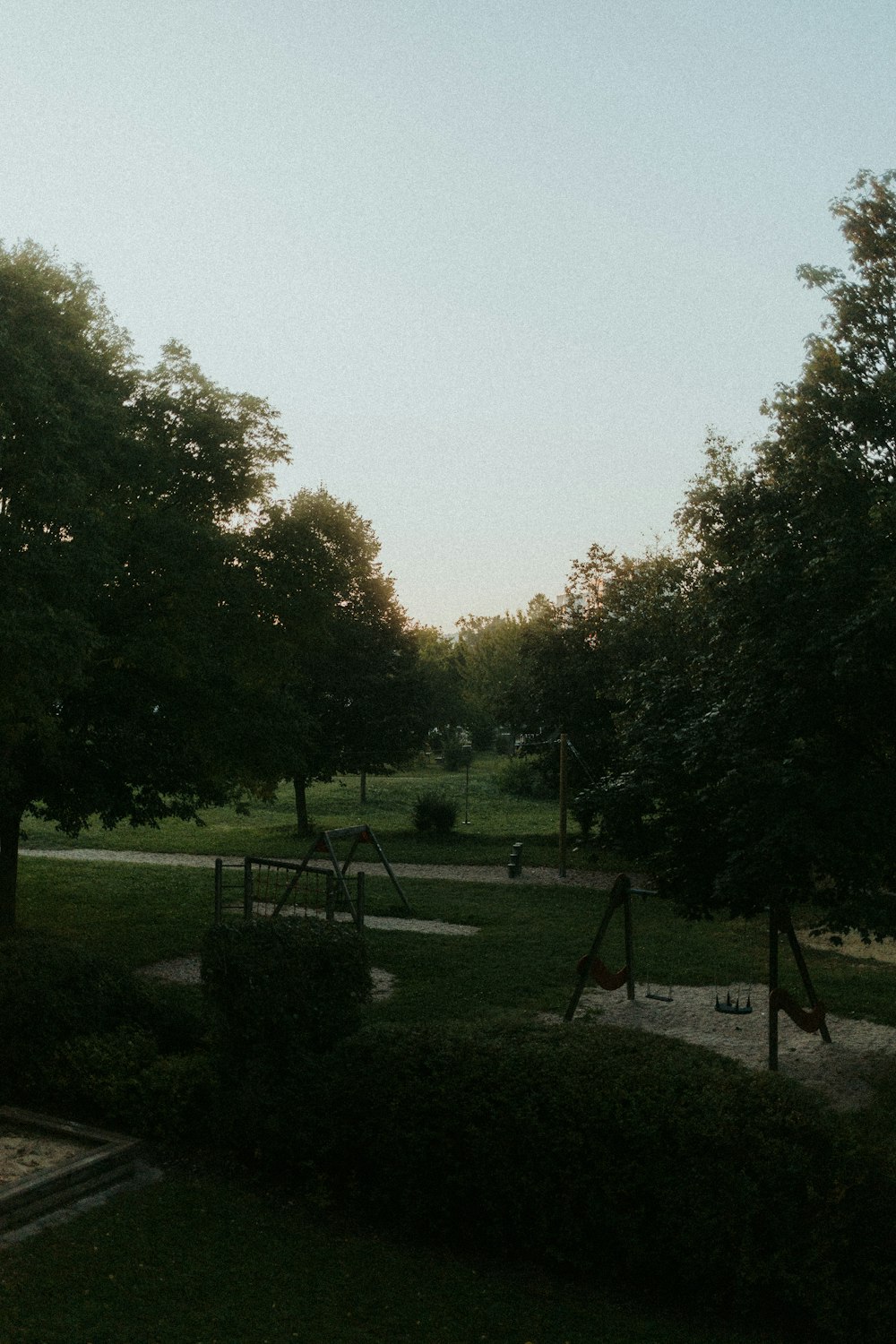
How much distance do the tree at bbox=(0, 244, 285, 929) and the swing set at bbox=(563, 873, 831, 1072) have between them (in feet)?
20.7

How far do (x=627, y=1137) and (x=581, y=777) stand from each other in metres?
21.6

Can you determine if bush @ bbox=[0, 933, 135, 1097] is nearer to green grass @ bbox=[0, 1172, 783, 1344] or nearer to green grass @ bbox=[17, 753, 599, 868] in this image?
green grass @ bbox=[0, 1172, 783, 1344]

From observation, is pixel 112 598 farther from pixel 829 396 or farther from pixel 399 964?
pixel 829 396

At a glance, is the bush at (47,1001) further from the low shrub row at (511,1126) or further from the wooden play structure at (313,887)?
the wooden play structure at (313,887)

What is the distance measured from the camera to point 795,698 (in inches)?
404

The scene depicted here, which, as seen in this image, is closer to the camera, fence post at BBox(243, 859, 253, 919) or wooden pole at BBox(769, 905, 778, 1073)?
wooden pole at BBox(769, 905, 778, 1073)

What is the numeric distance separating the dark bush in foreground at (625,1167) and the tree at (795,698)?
115 inches

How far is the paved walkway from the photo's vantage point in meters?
23.7

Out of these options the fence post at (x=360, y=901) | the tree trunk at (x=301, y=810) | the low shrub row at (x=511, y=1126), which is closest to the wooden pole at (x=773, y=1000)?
the low shrub row at (x=511, y=1126)

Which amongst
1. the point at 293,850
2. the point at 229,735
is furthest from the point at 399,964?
the point at 293,850

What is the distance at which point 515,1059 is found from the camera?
7246mm

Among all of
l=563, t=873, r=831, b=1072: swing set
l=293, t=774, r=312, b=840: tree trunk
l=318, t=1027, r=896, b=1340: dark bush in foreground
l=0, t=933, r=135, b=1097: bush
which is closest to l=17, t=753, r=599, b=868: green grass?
l=293, t=774, r=312, b=840: tree trunk

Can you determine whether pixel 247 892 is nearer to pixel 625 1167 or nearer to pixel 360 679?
pixel 625 1167

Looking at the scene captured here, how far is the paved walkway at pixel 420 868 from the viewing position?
933 inches
